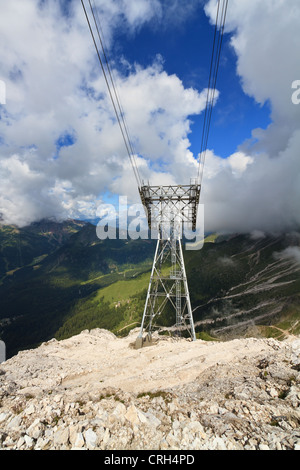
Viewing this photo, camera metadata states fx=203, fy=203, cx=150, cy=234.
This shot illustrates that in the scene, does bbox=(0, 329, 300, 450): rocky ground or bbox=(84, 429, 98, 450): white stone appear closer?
bbox=(84, 429, 98, 450): white stone

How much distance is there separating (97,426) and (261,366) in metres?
10.6

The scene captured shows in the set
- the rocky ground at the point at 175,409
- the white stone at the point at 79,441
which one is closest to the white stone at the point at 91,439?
the rocky ground at the point at 175,409

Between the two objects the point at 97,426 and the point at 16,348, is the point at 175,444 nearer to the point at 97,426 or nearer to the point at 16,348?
the point at 97,426

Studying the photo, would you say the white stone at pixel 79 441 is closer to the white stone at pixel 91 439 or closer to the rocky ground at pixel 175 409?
the rocky ground at pixel 175 409

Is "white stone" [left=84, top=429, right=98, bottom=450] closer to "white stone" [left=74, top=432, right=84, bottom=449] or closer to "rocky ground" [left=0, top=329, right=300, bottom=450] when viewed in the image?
"rocky ground" [left=0, top=329, right=300, bottom=450]

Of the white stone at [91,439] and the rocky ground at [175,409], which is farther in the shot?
the rocky ground at [175,409]

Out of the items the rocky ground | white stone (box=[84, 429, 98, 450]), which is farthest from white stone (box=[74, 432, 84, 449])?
white stone (box=[84, 429, 98, 450])

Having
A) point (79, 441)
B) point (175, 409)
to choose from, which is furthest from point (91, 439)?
point (175, 409)

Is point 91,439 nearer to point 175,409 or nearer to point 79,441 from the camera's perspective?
point 79,441

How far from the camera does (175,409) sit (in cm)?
971

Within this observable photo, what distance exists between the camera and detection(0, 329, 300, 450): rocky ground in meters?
7.70

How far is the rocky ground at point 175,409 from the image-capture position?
7.70 m
